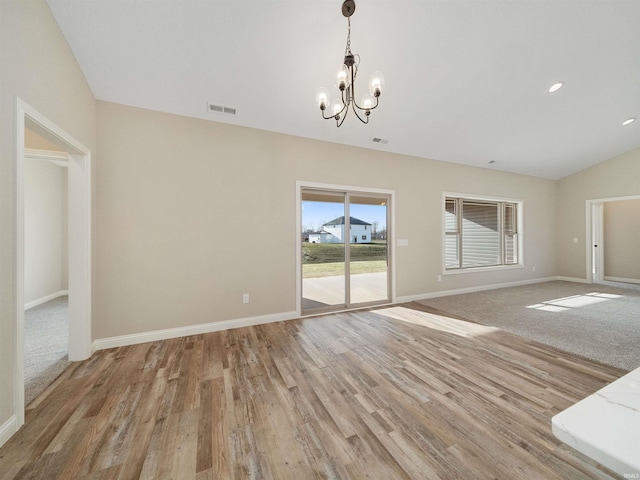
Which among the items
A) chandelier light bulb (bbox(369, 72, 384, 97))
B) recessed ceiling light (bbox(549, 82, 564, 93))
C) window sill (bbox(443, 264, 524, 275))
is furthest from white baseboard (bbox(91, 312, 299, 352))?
recessed ceiling light (bbox(549, 82, 564, 93))

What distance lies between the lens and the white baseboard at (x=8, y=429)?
1490 mm

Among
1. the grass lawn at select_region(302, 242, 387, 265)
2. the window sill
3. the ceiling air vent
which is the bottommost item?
the window sill

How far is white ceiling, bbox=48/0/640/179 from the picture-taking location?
220 cm

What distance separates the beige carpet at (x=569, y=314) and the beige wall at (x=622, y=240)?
1.22 m

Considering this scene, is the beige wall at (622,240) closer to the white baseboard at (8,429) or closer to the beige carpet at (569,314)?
the beige carpet at (569,314)

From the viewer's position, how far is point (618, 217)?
6.52m

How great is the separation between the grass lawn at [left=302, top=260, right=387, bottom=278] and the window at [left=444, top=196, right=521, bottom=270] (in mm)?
1790

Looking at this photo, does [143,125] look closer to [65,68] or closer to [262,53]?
[65,68]

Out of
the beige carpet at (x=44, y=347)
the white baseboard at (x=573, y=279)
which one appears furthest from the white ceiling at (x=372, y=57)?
the white baseboard at (x=573, y=279)

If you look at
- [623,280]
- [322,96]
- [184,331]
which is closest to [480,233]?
[623,280]

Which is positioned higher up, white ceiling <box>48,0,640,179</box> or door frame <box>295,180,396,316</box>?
white ceiling <box>48,0,640,179</box>

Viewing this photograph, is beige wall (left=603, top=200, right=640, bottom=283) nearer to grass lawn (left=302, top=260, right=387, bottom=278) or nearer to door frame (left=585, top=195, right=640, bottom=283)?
door frame (left=585, top=195, right=640, bottom=283)

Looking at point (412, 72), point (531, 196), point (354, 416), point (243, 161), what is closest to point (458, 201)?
point (531, 196)

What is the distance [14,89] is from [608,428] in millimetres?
3341
